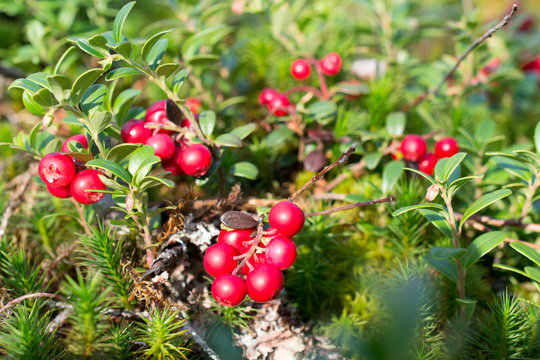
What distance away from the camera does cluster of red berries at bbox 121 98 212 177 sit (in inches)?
61.9

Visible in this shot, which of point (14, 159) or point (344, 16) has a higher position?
point (344, 16)

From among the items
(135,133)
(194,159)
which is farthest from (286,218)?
(135,133)

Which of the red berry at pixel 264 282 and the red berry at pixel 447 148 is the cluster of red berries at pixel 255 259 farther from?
the red berry at pixel 447 148

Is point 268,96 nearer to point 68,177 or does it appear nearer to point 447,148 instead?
point 447,148

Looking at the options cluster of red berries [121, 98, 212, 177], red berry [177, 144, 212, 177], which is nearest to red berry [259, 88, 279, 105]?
cluster of red berries [121, 98, 212, 177]

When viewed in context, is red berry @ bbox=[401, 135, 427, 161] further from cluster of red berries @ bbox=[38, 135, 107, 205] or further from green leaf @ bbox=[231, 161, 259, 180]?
cluster of red berries @ bbox=[38, 135, 107, 205]

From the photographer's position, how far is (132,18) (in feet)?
12.2

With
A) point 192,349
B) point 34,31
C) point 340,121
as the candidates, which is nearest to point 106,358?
point 192,349

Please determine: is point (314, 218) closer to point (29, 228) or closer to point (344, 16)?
point (29, 228)

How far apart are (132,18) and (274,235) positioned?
310cm

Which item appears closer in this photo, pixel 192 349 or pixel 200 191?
pixel 192 349

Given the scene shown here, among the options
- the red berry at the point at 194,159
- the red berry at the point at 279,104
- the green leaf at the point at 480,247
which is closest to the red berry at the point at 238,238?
the red berry at the point at 194,159

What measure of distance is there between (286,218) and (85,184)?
2.43 ft

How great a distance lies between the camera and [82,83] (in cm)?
140
